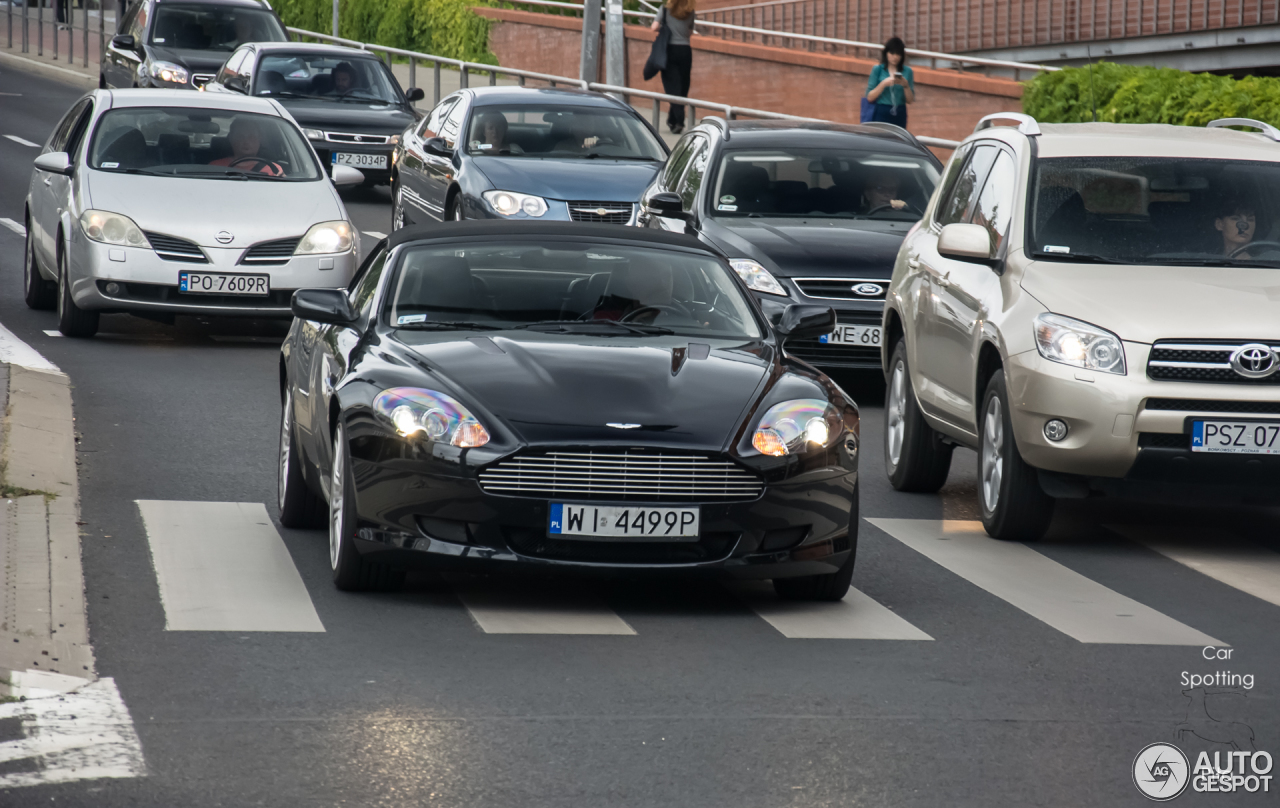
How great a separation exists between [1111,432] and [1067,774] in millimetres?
3383

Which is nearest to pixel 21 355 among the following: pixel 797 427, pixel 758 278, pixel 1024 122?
pixel 758 278

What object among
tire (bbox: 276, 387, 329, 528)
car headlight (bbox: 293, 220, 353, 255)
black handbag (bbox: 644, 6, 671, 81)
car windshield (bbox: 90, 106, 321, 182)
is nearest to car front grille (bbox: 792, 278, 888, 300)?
car headlight (bbox: 293, 220, 353, 255)

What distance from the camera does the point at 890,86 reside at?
72.4ft

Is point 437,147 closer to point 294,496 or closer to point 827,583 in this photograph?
point 294,496

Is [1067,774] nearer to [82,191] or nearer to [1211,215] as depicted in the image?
[1211,215]

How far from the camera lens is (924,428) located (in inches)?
417

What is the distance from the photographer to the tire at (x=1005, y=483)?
919cm

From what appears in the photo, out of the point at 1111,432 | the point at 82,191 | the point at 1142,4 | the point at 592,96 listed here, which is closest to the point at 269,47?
the point at 592,96

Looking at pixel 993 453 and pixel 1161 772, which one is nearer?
pixel 1161 772

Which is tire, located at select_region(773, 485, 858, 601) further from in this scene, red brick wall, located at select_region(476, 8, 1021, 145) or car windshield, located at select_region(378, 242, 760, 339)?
red brick wall, located at select_region(476, 8, 1021, 145)

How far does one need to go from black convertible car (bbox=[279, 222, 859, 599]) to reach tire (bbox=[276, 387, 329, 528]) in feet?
1.29

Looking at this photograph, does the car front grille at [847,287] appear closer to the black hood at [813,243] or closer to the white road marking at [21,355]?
the black hood at [813,243]

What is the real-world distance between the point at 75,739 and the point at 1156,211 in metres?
5.79

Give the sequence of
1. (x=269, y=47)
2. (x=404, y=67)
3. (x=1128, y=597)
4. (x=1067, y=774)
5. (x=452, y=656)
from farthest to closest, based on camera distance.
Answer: (x=404, y=67) < (x=269, y=47) < (x=1128, y=597) < (x=452, y=656) < (x=1067, y=774)
